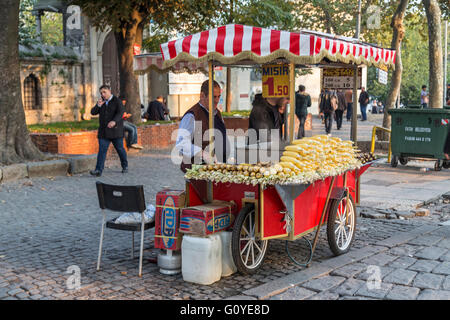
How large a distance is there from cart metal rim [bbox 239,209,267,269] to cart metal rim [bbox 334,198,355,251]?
1052mm

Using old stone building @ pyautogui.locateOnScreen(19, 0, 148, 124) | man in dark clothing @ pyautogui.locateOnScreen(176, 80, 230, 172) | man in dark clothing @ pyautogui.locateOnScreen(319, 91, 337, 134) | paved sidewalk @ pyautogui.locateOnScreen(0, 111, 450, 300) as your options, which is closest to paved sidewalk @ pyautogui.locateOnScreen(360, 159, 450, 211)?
paved sidewalk @ pyautogui.locateOnScreen(0, 111, 450, 300)

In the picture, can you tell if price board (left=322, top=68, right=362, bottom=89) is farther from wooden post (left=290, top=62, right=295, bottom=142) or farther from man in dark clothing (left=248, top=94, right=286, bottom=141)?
wooden post (left=290, top=62, right=295, bottom=142)

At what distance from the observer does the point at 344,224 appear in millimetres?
6762

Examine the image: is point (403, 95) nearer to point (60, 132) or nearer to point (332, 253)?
point (60, 132)

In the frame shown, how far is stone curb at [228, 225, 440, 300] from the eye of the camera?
5.27 metres

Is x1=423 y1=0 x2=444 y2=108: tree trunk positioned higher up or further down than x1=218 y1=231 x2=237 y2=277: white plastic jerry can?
higher up

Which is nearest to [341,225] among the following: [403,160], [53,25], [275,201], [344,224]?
[344,224]

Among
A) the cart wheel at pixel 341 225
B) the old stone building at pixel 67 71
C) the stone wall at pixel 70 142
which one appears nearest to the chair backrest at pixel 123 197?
the cart wheel at pixel 341 225

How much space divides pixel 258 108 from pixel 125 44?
33.9ft

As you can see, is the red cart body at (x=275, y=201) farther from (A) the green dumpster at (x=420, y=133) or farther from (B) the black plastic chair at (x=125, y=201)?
(A) the green dumpster at (x=420, y=133)

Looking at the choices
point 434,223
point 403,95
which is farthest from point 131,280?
point 403,95

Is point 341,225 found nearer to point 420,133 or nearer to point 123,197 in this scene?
point 123,197

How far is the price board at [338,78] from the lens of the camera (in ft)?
28.3

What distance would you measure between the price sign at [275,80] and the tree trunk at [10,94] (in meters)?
6.94
